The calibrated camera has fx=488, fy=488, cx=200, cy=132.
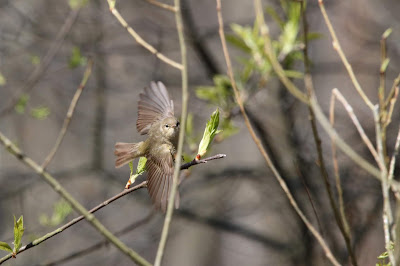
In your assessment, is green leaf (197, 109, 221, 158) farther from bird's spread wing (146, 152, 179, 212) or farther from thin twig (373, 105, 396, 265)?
thin twig (373, 105, 396, 265)

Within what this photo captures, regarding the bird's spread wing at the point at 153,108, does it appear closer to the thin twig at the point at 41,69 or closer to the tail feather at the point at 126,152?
the tail feather at the point at 126,152

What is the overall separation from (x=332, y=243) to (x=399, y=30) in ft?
3.50

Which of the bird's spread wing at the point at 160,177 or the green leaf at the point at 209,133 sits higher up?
the green leaf at the point at 209,133

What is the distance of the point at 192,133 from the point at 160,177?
4.62ft

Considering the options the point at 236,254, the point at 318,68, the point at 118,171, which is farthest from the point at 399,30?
the point at 118,171

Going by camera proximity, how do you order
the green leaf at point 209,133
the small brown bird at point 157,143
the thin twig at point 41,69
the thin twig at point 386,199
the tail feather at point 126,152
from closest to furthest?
the thin twig at point 386,199 → the green leaf at point 209,133 → the small brown bird at point 157,143 → the tail feather at point 126,152 → the thin twig at point 41,69

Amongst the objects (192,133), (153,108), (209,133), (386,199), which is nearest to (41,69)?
(192,133)

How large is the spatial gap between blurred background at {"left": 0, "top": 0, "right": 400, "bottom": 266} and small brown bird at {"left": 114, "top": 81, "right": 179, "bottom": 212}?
821 millimetres

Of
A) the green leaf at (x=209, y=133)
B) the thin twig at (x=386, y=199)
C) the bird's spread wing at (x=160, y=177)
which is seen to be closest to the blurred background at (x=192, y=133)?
the bird's spread wing at (x=160, y=177)

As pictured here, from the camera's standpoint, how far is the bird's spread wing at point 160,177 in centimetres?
91

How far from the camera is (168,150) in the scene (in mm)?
1067

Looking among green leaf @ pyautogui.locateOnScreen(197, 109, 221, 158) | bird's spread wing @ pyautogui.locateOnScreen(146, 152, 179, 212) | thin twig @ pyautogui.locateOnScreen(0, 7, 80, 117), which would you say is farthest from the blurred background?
green leaf @ pyautogui.locateOnScreen(197, 109, 221, 158)

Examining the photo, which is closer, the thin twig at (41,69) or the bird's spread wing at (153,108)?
the bird's spread wing at (153,108)

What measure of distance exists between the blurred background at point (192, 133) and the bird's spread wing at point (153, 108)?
0.81m
